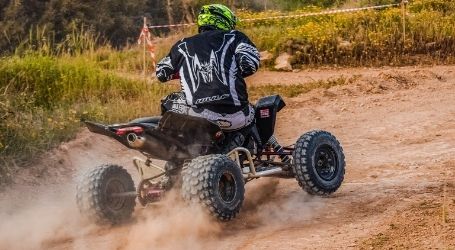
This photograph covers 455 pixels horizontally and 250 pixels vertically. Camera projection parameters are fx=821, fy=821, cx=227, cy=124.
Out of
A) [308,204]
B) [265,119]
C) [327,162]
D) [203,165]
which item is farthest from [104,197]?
[327,162]

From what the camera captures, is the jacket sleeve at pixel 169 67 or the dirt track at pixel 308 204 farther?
the jacket sleeve at pixel 169 67

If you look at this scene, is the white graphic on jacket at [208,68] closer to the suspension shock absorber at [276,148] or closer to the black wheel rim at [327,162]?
the suspension shock absorber at [276,148]

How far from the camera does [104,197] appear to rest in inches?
271

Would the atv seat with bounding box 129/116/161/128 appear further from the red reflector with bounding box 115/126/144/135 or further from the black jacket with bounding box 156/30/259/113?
the black jacket with bounding box 156/30/259/113

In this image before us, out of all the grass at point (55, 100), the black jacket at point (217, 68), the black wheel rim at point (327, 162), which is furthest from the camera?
the grass at point (55, 100)

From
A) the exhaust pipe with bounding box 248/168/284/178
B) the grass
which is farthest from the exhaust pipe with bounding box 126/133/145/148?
the grass

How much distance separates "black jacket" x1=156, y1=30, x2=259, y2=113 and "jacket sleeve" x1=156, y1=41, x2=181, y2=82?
7 centimetres

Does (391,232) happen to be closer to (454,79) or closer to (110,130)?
(110,130)

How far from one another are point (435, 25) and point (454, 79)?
3.81m

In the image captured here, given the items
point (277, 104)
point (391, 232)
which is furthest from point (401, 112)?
point (391, 232)

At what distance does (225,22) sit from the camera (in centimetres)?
706

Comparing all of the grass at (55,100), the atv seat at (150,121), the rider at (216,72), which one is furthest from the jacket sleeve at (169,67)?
the grass at (55,100)

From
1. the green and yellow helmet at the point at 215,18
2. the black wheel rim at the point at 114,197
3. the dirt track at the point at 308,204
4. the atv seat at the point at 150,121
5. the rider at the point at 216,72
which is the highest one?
the green and yellow helmet at the point at 215,18

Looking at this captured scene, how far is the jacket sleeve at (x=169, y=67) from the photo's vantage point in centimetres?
703
